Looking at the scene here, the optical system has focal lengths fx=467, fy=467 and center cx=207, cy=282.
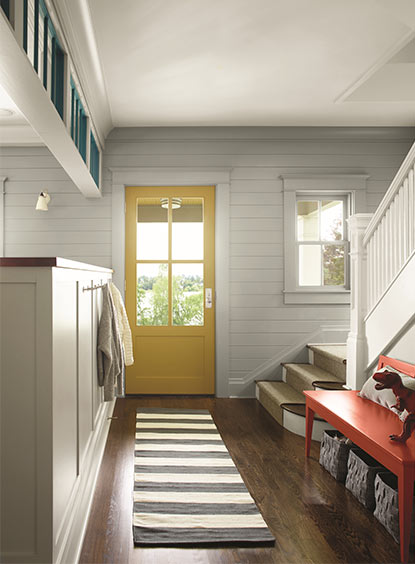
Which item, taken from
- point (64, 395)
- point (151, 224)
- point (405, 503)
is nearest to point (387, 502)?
point (405, 503)

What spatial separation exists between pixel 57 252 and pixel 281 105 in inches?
99.8

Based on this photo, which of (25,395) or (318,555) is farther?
(318,555)

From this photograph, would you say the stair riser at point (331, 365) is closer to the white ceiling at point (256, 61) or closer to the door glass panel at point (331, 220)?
the door glass panel at point (331, 220)

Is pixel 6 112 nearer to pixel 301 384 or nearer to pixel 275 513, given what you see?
pixel 301 384

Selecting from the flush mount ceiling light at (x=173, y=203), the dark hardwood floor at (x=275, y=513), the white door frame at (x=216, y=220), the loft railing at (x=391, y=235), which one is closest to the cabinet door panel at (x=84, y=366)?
the dark hardwood floor at (x=275, y=513)

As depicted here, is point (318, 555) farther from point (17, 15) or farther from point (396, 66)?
point (396, 66)

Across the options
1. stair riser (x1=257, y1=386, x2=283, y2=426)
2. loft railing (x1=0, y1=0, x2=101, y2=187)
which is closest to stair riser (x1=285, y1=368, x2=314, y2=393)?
stair riser (x1=257, y1=386, x2=283, y2=426)

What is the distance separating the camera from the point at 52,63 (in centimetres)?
252

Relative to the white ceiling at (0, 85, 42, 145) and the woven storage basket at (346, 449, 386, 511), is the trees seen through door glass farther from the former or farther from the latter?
the woven storage basket at (346, 449, 386, 511)

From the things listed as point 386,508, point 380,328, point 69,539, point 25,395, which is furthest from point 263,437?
point 25,395

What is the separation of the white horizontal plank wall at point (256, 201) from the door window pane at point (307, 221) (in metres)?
0.23

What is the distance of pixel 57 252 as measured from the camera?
15.1ft

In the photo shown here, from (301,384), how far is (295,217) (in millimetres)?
1685

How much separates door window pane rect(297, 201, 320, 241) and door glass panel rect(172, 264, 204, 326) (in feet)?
3.61
